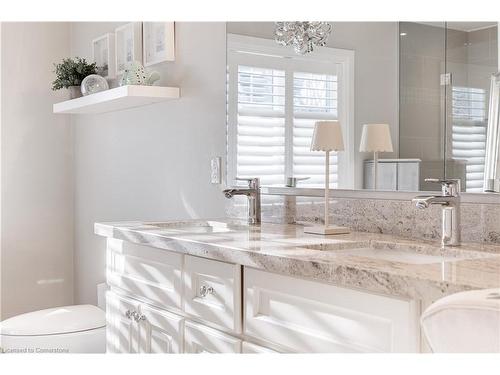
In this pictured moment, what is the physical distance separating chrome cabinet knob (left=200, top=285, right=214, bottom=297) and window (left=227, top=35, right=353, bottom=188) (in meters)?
0.63

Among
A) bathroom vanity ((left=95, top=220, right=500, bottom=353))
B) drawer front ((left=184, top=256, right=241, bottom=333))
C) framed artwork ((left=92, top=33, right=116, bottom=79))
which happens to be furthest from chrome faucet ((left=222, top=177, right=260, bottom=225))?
framed artwork ((left=92, top=33, right=116, bottom=79))

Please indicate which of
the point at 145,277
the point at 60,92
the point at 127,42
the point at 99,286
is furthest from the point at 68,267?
the point at 145,277

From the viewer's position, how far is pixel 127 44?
3244mm

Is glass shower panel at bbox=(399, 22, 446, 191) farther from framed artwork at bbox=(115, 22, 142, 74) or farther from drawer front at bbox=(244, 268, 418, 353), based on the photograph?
framed artwork at bbox=(115, 22, 142, 74)

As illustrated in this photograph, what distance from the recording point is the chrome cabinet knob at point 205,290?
175 centimetres

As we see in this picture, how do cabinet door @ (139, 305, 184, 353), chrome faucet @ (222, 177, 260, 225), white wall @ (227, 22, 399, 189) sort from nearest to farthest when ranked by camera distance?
cabinet door @ (139, 305, 184, 353)
white wall @ (227, 22, 399, 189)
chrome faucet @ (222, 177, 260, 225)

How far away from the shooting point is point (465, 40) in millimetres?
1834

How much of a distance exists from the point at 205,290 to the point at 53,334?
4.17 feet

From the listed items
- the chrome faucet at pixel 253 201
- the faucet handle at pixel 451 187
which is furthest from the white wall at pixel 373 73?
the chrome faucet at pixel 253 201

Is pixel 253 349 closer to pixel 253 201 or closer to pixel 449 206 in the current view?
pixel 449 206

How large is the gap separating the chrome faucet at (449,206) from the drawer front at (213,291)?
496 millimetres

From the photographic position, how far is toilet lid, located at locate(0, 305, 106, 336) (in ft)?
9.26

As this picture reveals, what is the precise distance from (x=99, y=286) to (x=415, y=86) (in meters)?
2.17

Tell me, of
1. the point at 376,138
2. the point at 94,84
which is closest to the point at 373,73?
the point at 376,138
